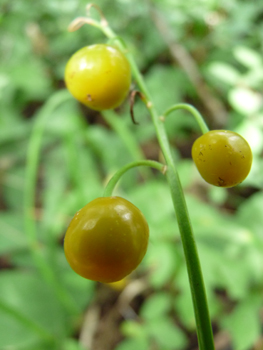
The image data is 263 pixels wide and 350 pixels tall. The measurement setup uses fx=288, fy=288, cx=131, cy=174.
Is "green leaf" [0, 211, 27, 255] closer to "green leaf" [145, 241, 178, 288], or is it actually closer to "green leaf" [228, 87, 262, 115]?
"green leaf" [145, 241, 178, 288]

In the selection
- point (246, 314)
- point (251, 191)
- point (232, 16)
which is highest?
point (232, 16)

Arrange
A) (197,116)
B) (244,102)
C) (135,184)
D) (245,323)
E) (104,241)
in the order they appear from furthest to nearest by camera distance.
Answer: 1. (135,184)
2. (244,102)
3. (245,323)
4. (197,116)
5. (104,241)

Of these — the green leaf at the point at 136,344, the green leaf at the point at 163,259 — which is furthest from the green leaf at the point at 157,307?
the green leaf at the point at 163,259

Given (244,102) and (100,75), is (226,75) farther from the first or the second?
(100,75)

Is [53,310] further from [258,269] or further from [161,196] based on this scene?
[258,269]

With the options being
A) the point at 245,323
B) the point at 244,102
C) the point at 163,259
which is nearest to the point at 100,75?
the point at 163,259

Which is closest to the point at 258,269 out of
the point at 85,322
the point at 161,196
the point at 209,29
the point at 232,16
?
the point at 161,196
